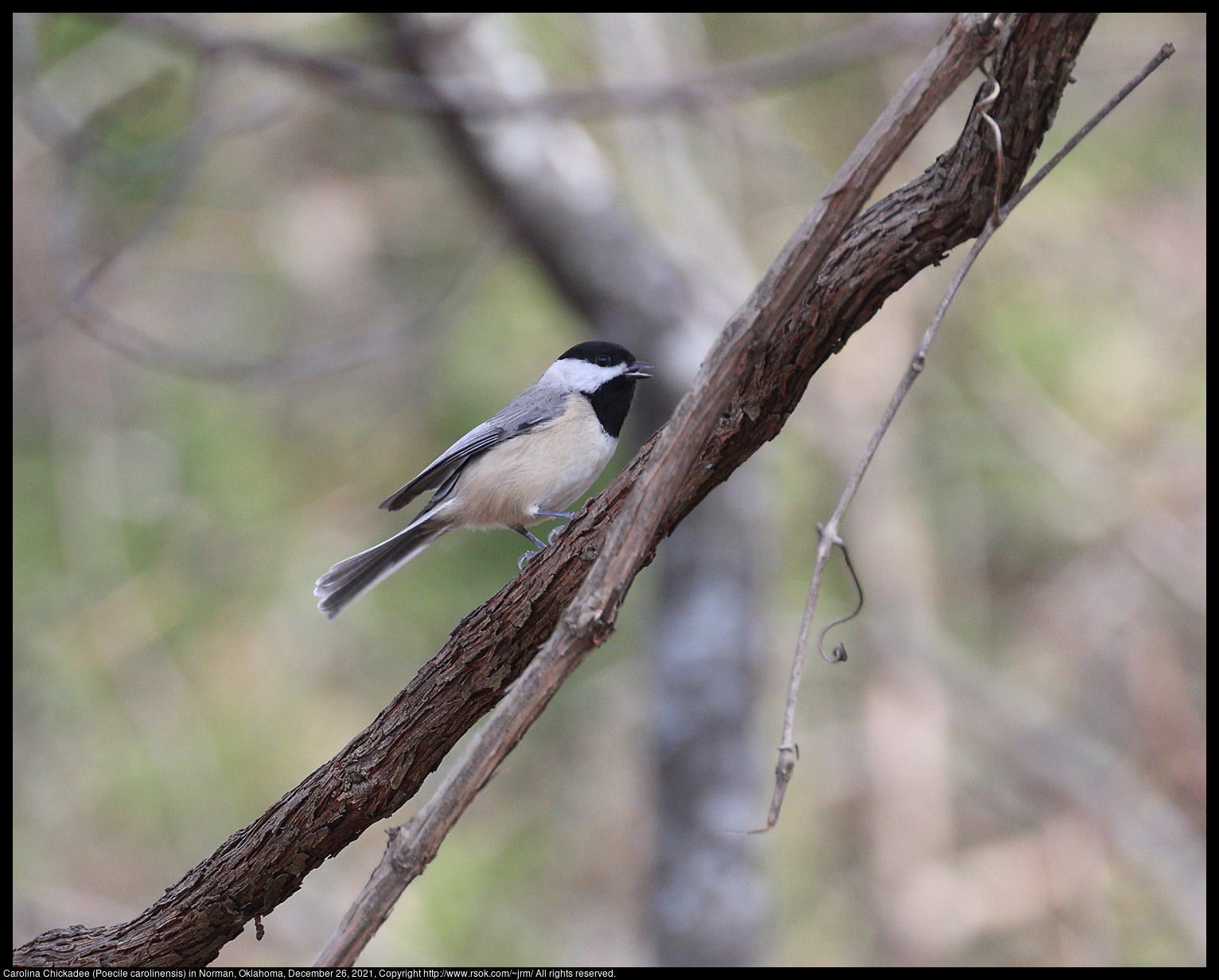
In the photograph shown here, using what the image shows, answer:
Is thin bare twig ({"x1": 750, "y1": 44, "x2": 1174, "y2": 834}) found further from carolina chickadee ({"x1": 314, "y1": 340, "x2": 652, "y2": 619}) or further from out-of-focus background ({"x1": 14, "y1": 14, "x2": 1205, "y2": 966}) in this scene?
out-of-focus background ({"x1": 14, "y1": 14, "x2": 1205, "y2": 966})

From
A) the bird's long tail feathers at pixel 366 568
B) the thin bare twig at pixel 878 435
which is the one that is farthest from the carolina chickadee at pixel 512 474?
the thin bare twig at pixel 878 435

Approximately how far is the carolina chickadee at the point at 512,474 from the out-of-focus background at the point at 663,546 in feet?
8.37

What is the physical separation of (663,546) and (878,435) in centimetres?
469

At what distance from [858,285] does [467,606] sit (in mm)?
4693

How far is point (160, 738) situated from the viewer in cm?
624

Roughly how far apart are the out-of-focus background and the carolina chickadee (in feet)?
8.37

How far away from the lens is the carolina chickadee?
9.25ft

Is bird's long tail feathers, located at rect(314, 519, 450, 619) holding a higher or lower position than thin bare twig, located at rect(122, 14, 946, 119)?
lower

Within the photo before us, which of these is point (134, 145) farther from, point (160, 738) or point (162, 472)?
point (160, 738)

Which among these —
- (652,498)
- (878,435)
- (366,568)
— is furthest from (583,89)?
(652,498)

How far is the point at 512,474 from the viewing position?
2.91 meters

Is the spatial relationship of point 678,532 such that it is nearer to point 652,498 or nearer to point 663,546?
point 663,546

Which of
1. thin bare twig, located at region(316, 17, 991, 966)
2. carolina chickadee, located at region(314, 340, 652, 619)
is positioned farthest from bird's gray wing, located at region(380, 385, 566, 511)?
thin bare twig, located at region(316, 17, 991, 966)

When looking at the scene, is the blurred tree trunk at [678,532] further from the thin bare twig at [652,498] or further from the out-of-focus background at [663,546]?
the thin bare twig at [652,498]
